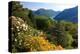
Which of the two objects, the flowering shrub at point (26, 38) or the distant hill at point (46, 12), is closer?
the flowering shrub at point (26, 38)

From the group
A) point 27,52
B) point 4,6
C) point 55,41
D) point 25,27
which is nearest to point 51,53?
point 55,41

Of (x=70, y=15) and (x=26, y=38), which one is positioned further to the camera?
(x=70, y=15)

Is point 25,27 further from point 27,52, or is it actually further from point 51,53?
point 51,53

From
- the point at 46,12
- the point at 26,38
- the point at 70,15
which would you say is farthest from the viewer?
the point at 70,15

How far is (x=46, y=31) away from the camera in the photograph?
2.11 metres

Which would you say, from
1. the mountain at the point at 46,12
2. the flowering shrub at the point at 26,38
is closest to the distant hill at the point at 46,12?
the mountain at the point at 46,12

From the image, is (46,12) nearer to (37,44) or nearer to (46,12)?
(46,12)

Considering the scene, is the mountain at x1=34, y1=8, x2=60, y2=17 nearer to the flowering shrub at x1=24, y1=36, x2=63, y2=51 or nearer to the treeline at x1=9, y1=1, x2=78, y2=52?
the treeline at x1=9, y1=1, x2=78, y2=52

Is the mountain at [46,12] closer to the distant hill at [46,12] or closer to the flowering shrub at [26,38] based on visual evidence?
the distant hill at [46,12]

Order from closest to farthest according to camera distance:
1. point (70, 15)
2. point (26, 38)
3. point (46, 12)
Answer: point (26, 38)
point (46, 12)
point (70, 15)

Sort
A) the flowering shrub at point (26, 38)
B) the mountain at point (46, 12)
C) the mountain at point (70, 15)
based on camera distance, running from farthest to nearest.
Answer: the mountain at point (70, 15), the mountain at point (46, 12), the flowering shrub at point (26, 38)

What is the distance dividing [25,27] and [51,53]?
1.44ft

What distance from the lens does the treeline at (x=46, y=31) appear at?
1979 mm

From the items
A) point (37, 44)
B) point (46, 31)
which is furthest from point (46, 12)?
point (37, 44)
